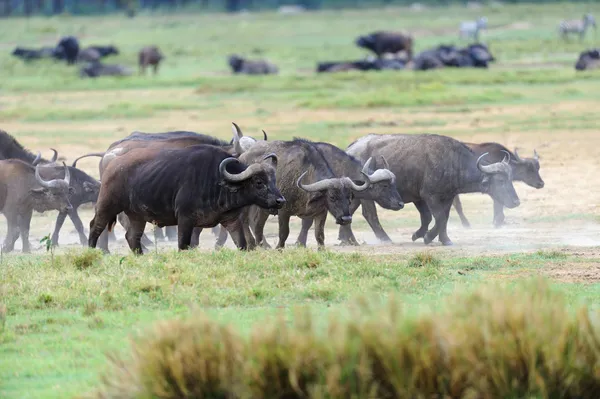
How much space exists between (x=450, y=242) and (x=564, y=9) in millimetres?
65441

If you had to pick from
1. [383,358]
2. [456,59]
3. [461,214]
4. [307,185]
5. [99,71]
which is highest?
[383,358]

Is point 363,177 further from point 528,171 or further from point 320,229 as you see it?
point 528,171

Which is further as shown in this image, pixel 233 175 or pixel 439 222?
pixel 439 222

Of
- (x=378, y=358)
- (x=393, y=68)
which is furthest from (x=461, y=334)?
(x=393, y=68)

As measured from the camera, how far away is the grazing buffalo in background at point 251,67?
41.4m

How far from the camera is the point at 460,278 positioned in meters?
9.47

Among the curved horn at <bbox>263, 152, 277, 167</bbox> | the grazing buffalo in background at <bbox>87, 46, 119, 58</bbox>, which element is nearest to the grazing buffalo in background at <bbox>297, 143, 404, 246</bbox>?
the curved horn at <bbox>263, 152, 277, 167</bbox>

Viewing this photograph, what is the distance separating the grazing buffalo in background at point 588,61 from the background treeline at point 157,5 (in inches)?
1917

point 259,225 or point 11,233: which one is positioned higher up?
point 259,225

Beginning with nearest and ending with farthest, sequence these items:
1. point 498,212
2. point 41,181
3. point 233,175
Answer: point 233,175 < point 41,181 < point 498,212

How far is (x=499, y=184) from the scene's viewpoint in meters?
14.7

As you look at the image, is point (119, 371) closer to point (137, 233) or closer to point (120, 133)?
point (137, 233)

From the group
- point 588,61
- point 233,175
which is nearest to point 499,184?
point 233,175

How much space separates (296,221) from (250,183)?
4735 millimetres
